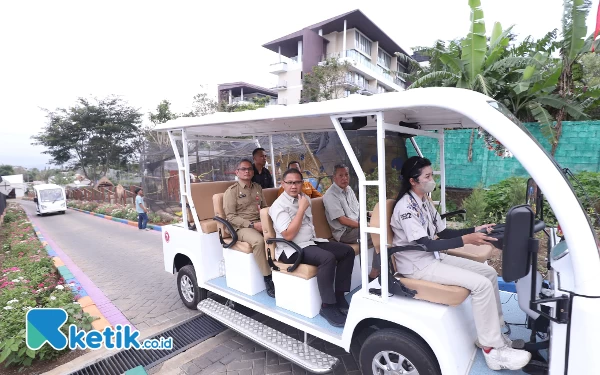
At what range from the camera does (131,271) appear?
21.2 feet

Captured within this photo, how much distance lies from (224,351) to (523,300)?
2.85m

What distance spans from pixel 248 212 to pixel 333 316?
5.57ft

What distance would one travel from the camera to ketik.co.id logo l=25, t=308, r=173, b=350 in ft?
11.1

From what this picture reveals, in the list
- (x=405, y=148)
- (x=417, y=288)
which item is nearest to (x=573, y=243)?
(x=417, y=288)

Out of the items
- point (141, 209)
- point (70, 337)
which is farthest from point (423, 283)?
point (141, 209)

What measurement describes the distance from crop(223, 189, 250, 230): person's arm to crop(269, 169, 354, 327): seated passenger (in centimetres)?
60

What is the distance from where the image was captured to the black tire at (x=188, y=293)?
4.06m

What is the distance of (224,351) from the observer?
342 centimetres

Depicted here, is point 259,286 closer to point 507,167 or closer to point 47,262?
point 47,262

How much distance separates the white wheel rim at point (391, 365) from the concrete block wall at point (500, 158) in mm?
5735

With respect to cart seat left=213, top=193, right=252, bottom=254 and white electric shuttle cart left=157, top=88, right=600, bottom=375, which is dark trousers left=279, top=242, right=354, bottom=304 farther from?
cart seat left=213, top=193, right=252, bottom=254

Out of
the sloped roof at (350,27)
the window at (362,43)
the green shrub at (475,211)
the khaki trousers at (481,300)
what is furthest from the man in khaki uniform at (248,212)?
the window at (362,43)

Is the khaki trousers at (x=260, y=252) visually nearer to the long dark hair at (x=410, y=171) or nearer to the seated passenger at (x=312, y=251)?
the seated passenger at (x=312, y=251)

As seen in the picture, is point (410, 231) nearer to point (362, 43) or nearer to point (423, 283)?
point (423, 283)
